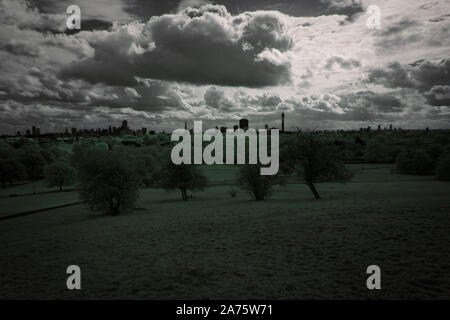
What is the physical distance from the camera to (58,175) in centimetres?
7225

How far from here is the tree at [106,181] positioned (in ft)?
118

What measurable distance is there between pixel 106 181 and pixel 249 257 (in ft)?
81.7

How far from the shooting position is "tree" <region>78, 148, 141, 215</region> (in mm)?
36094

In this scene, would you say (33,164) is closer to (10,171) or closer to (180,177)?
(10,171)

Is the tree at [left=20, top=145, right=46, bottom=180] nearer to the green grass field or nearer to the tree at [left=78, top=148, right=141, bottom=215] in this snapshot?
the tree at [left=78, top=148, right=141, bottom=215]

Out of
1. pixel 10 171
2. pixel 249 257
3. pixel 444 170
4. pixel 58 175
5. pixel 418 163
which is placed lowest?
pixel 58 175

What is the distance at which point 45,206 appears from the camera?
48500 mm

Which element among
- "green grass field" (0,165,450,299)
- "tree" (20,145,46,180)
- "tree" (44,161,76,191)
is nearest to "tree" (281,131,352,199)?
"green grass field" (0,165,450,299)

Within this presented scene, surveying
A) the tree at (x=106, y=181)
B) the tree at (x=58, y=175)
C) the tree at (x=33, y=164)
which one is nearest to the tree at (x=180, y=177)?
the tree at (x=106, y=181)

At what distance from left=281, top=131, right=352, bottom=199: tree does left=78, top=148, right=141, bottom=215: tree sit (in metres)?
20.5

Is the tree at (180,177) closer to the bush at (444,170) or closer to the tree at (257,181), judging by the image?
the tree at (257,181)

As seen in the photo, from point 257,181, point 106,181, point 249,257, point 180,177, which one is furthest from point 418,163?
point 249,257

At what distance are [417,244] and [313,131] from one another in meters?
25.6
